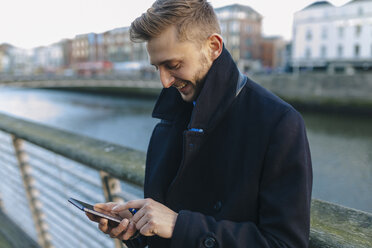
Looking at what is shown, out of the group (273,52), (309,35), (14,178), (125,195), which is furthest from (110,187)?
(273,52)

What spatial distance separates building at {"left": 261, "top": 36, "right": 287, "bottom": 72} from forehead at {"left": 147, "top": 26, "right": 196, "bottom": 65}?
4702cm

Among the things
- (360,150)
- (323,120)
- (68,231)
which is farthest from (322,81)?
(68,231)

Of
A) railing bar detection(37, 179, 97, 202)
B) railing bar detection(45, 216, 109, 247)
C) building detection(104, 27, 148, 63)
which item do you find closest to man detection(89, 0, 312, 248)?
railing bar detection(37, 179, 97, 202)

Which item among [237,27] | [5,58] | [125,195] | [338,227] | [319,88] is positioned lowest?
[319,88]

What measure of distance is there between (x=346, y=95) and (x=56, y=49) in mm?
60524

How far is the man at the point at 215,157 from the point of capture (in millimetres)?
745

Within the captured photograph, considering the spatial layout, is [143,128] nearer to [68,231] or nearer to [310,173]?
[68,231]

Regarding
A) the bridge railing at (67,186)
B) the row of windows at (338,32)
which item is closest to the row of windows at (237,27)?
the row of windows at (338,32)

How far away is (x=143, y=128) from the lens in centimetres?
1480

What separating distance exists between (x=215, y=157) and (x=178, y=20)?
0.37 metres

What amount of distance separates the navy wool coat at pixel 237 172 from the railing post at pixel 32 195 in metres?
1.46

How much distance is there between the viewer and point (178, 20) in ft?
2.89

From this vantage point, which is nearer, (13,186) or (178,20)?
(178,20)

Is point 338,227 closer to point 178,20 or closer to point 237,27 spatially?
point 178,20
